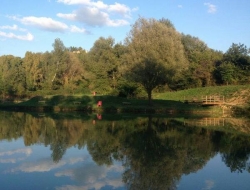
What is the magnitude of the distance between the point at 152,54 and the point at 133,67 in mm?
3473

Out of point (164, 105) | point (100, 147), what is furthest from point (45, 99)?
point (100, 147)

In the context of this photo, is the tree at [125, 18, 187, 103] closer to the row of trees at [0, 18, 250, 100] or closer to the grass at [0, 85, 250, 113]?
the row of trees at [0, 18, 250, 100]

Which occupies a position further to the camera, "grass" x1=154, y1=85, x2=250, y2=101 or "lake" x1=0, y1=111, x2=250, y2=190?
"grass" x1=154, y1=85, x2=250, y2=101

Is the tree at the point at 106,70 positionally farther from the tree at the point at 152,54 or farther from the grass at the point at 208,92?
the tree at the point at 152,54

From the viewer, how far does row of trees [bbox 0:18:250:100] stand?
4584 cm

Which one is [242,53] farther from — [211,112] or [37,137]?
[37,137]

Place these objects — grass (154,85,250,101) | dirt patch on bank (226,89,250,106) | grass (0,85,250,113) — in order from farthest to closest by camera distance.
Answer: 1. grass (154,85,250,101)
2. dirt patch on bank (226,89,250,106)
3. grass (0,85,250,113)

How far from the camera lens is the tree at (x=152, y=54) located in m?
45.3

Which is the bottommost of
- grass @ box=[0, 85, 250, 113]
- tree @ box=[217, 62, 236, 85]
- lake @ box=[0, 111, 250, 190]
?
lake @ box=[0, 111, 250, 190]

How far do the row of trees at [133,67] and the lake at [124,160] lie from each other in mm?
22931

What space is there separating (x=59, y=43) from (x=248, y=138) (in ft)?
212

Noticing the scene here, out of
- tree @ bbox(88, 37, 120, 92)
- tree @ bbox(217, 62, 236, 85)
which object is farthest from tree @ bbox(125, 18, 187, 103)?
tree @ bbox(88, 37, 120, 92)

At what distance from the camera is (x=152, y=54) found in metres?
45.0

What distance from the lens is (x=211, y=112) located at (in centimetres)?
4603
